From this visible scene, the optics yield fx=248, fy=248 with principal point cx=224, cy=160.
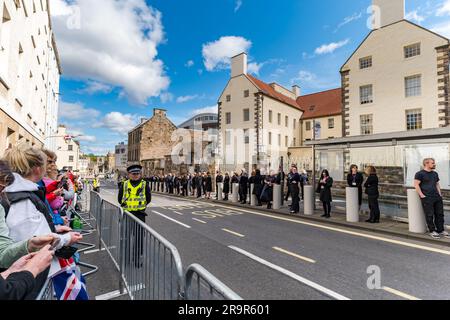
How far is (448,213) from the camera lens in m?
8.28

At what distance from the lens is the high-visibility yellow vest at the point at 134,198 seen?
4.84m

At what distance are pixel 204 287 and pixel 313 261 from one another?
3984mm

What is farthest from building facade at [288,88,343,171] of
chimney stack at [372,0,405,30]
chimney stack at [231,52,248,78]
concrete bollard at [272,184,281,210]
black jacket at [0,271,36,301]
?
black jacket at [0,271,36,301]

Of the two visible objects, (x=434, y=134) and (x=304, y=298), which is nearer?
(x=304, y=298)

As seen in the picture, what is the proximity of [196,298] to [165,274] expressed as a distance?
1.93ft

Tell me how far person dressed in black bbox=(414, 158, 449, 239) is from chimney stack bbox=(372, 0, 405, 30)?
1993 cm

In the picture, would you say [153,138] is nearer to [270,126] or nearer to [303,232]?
[270,126]

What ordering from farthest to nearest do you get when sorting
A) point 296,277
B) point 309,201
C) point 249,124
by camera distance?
1. point 249,124
2. point 309,201
3. point 296,277

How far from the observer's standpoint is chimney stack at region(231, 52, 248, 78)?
3281 centimetres

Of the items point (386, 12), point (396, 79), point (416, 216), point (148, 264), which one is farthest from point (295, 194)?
point (386, 12)

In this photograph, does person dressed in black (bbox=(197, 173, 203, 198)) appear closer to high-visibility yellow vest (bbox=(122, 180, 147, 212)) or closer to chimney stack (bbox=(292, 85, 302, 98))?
high-visibility yellow vest (bbox=(122, 180, 147, 212))

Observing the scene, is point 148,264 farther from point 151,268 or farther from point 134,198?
point 134,198

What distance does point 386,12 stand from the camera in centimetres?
2127

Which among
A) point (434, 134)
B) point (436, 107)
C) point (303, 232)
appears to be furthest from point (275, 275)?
point (436, 107)
